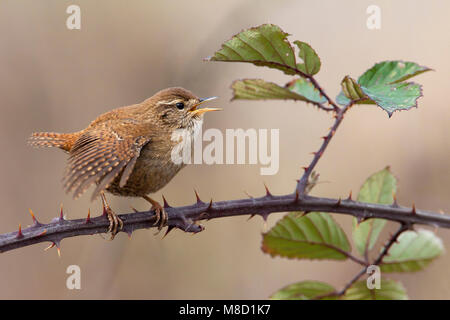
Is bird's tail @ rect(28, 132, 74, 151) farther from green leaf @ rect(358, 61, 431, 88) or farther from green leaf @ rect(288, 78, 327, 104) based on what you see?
green leaf @ rect(358, 61, 431, 88)

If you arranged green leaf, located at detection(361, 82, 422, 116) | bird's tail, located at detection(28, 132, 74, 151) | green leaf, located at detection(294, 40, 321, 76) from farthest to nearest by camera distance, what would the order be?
bird's tail, located at detection(28, 132, 74, 151), green leaf, located at detection(294, 40, 321, 76), green leaf, located at detection(361, 82, 422, 116)

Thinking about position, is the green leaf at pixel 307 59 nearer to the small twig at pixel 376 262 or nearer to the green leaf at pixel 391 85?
the green leaf at pixel 391 85

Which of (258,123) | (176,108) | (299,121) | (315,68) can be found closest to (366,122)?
(299,121)

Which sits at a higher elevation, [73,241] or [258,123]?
[258,123]

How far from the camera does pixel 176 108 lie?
3629 mm

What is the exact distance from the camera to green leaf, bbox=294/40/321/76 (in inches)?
81.0

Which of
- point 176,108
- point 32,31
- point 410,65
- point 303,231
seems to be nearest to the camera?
point 410,65

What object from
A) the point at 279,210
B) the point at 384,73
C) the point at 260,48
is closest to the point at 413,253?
the point at 279,210

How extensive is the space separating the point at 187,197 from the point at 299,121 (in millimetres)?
1611

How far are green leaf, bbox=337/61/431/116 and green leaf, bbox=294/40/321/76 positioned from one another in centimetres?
17

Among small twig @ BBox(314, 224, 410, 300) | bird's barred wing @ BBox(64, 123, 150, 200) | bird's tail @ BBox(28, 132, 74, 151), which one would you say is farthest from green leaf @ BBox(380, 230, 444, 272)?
bird's tail @ BBox(28, 132, 74, 151)

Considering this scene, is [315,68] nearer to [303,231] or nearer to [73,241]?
[303,231]

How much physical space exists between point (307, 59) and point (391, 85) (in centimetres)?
34

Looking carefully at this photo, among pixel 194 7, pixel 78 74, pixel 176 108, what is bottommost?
pixel 176 108
